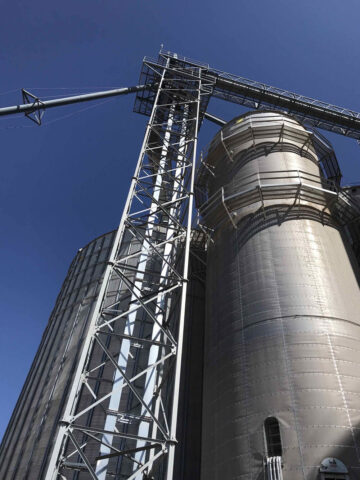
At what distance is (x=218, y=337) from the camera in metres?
14.9

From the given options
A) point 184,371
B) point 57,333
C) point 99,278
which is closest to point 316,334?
point 184,371

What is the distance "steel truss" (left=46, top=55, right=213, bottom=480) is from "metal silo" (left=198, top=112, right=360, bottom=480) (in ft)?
6.55

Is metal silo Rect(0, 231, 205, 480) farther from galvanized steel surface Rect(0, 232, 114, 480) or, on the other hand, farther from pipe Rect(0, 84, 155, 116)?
pipe Rect(0, 84, 155, 116)

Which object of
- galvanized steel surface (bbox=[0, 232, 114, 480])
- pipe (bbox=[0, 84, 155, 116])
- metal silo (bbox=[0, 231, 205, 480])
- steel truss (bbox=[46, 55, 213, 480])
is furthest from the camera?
pipe (bbox=[0, 84, 155, 116])

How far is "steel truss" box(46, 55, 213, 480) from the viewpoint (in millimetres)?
9663

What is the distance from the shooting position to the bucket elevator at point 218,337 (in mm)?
10664

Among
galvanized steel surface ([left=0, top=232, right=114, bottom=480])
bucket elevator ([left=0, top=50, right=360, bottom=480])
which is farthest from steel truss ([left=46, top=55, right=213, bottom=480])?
galvanized steel surface ([left=0, top=232, right=114, bottom=480])

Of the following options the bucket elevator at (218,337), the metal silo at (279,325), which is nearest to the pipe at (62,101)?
the bucket elevator at (218,337)

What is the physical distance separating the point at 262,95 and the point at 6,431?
102 ft

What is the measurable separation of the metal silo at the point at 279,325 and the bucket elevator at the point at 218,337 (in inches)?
2.0

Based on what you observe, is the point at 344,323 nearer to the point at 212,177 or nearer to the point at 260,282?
the point at 260,282

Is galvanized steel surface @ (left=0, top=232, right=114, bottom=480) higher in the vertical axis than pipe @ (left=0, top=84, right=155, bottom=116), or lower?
lower

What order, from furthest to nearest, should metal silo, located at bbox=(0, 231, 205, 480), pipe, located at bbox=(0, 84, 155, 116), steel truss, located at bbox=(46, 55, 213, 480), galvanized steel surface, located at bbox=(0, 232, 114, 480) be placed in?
pipe, located at bbox=(0, 84, 155, 116) < galvanized steel surface, located at bbox=(0, 232, 114, 480) < metal silo, located at bbox=(0, 231, 205, 480) < steel truss, located at bbox=(46, 55, 213, 480)

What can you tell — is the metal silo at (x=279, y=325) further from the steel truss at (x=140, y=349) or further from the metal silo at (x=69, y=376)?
the metal silo at (x=69, y=376)
